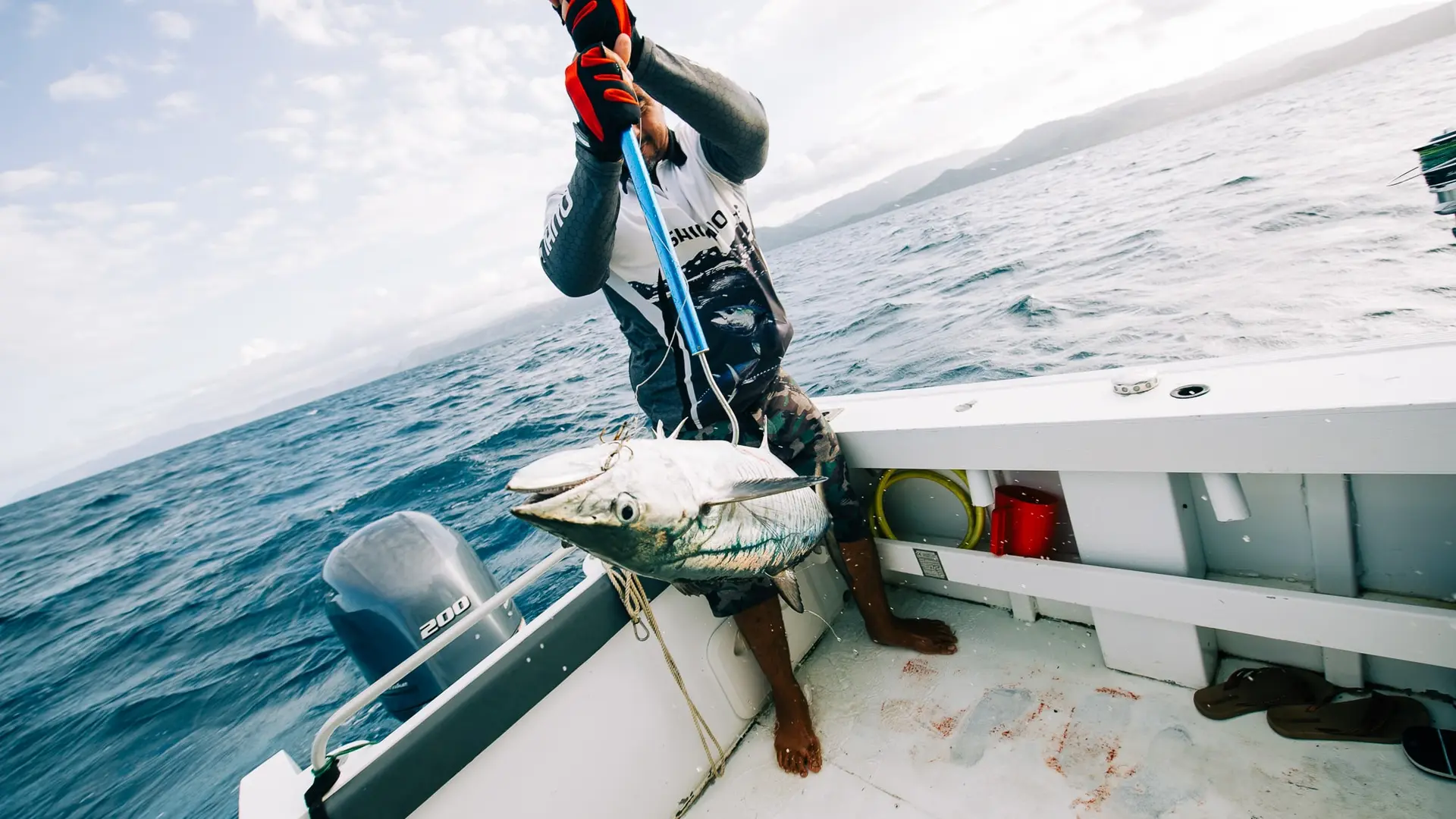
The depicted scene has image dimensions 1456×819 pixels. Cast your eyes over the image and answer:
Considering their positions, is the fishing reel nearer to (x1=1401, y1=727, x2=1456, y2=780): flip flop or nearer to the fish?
(x1=1401, y1=727, x2=1456, y2=780): flip flop

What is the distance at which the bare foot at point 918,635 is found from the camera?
2.43 meters

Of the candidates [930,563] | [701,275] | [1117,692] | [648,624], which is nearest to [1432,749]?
[1117,692]

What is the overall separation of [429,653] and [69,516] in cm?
4860

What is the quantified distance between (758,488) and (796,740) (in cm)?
133

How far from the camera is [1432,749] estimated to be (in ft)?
4.90

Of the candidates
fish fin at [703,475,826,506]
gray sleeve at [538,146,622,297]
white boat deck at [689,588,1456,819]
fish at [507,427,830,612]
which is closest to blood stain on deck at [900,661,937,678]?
white boat deck at [689,588,1456,819]

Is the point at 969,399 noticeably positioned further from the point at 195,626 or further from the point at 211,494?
the point at 211,494

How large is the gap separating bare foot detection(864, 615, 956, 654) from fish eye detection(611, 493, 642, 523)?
1.69 m

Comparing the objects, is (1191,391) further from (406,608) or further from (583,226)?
(406,608)

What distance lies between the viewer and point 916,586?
2.82 m

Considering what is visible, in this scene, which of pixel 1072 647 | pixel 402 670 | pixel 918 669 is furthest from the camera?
pixel 918 669

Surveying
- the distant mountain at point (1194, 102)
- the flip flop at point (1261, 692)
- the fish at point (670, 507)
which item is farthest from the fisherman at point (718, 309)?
the distant mountain at point (1194, 102)

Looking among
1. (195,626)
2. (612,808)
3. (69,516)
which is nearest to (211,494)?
(195,626)

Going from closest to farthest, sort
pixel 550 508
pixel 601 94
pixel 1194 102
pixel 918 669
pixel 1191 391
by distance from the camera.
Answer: pixel 550 508, pixel 601 94, pixel 1191 391, pixel 918 669, pixel 1194 102
